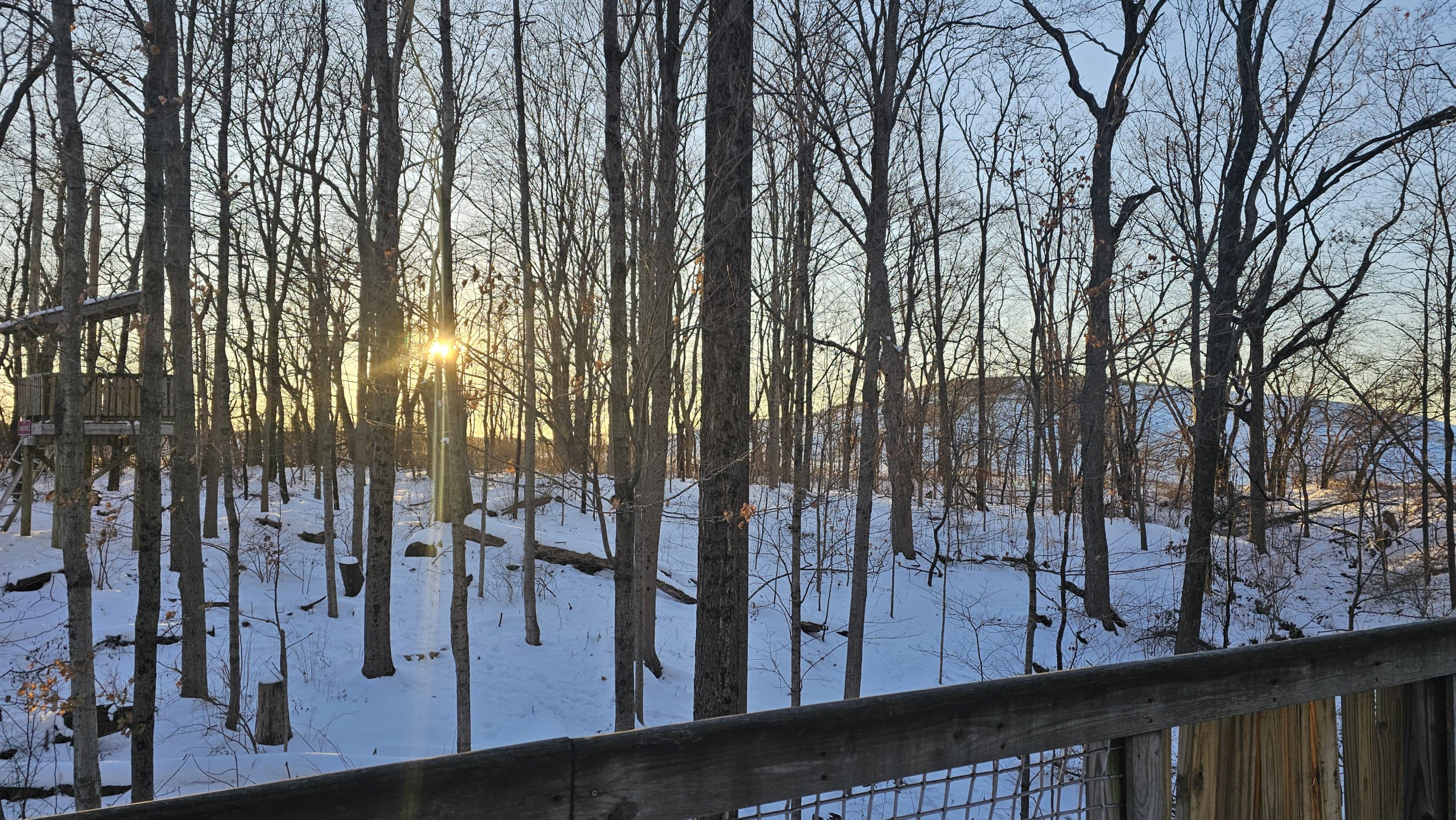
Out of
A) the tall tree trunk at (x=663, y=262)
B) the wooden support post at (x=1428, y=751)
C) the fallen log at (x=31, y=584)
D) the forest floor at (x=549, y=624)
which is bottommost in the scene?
the forest floor at (x=549, y=624)

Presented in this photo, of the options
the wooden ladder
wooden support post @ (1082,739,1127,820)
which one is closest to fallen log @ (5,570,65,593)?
the wooden ladder

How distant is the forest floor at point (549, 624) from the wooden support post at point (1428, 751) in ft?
18.1

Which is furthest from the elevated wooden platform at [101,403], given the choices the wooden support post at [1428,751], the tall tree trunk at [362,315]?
the wooden support post at [1428,751]

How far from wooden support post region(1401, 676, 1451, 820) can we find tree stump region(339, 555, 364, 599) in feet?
47.6

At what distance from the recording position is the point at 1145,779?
178cm

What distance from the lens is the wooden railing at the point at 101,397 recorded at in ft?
51.2

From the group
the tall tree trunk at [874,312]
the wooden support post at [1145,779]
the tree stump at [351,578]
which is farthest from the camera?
the tree stump at [351,578]

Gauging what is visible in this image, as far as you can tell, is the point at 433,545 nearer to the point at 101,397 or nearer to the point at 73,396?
the point at 101,397

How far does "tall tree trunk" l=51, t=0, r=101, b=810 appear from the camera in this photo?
645 centimetres

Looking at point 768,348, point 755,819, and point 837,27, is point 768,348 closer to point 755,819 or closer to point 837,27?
point 837,27

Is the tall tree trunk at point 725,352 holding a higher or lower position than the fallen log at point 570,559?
higher

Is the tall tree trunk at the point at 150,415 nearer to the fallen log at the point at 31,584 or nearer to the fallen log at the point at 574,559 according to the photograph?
the fallen log at the point at 31,584

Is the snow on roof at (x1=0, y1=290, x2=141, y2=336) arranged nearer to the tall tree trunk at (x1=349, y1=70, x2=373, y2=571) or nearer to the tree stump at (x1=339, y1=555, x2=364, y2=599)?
the tall tree trunk at (x1=349, y1=70, x2=373, y2=571)

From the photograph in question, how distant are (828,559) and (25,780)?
40.9 ft
